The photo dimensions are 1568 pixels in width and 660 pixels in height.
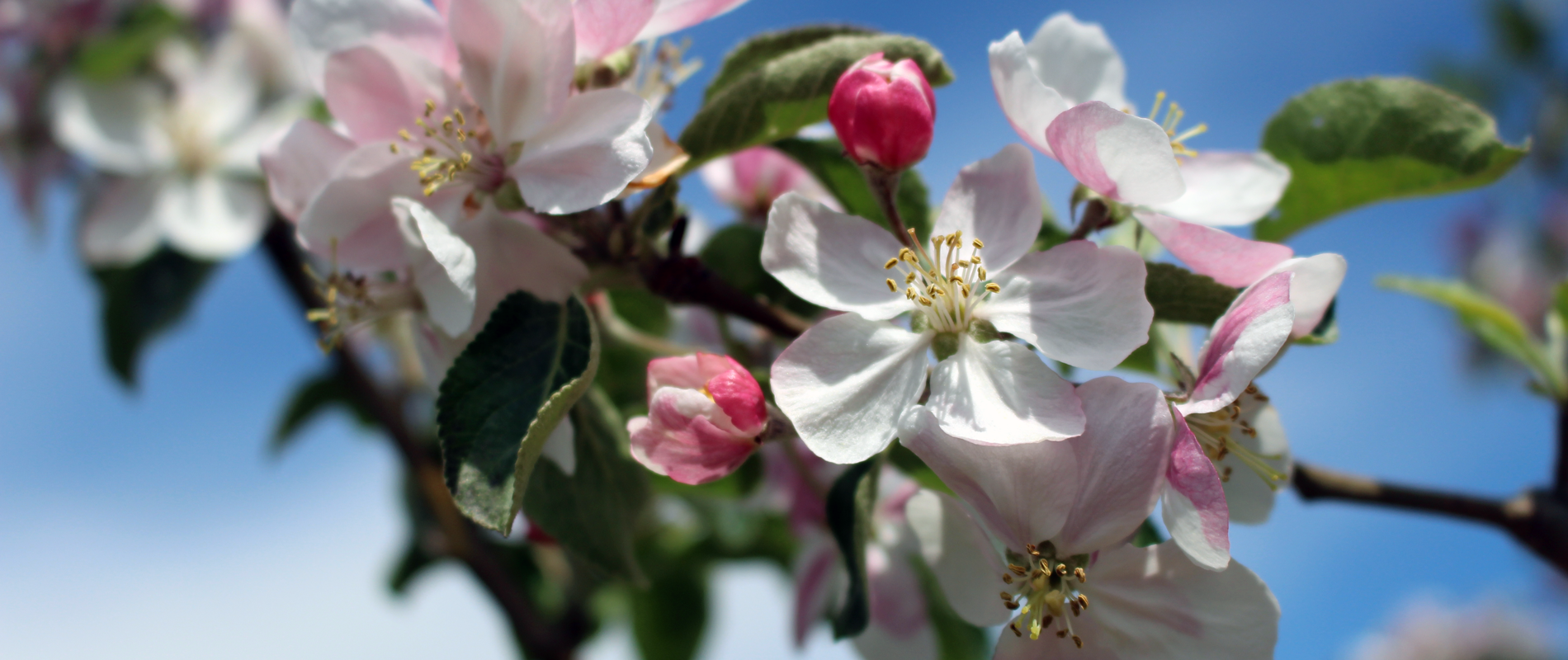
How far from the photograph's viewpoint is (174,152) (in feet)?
9.12

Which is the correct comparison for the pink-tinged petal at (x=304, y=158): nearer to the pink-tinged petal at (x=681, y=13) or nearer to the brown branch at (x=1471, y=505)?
the pink-tinged petal at (x=681, y=13)

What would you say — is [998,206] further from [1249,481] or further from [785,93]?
[1249,481]

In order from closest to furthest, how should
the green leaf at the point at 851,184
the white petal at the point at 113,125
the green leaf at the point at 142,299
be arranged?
1. the green leaf at the point at 851,184
2. the green leaf at the point at 142,299
3. the white petal at the point at 113,125

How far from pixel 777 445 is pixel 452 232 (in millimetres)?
1043

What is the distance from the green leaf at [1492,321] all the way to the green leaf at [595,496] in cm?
128

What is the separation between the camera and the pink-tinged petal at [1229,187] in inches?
47.6

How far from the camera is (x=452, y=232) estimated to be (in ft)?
3.58

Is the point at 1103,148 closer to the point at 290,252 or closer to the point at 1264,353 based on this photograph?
the point at 1264,353

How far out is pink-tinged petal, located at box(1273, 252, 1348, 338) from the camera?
98cm

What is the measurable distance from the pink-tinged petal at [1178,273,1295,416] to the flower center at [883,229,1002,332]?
0.74 ft

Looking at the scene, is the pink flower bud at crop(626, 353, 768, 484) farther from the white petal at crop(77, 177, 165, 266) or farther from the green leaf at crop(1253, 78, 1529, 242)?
the white petal at crop(77, 177, 165, 266)

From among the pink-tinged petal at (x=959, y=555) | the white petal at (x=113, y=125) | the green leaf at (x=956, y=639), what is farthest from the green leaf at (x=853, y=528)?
the white petal at (x=113, y=125)

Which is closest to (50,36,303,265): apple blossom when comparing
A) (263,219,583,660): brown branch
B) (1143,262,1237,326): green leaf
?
(263,219,583,660): brown branch

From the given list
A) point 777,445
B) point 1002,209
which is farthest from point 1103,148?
point 777,445
